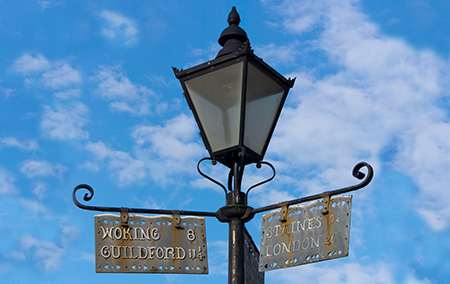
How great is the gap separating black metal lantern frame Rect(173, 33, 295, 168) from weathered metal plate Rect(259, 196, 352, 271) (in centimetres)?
50

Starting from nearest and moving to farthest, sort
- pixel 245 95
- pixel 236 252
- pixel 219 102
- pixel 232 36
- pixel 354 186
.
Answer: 1. pixel 354 186
2. pixel 236 252
3. pixel 245 95
4. pixel 219 102
5. pixel 232 36

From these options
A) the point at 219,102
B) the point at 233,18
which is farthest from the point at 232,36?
the point at 219,102

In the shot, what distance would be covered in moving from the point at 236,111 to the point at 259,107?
20 cm

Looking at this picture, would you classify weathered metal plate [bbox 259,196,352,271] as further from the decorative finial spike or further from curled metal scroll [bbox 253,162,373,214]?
the decorative finial spike

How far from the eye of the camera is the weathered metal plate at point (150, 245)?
4.14 m

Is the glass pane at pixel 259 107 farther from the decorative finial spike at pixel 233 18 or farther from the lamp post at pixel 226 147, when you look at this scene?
the decorative finial spike at pixel 233 18

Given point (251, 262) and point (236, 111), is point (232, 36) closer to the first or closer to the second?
point (236, 111)

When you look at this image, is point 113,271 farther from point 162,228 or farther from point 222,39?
point 222,39

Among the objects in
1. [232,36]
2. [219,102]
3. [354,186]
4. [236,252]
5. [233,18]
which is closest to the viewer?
[354,186]

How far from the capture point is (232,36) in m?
4.88

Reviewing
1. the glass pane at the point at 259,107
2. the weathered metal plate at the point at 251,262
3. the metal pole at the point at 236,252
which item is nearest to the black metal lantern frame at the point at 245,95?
the glass pane at the point at 259,107

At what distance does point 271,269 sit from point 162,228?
800 millimetres

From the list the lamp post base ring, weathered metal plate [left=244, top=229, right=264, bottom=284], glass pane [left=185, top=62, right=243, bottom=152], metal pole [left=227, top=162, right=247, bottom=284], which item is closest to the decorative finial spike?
glass pane [left=185, top=62, right=243, bottom=152]

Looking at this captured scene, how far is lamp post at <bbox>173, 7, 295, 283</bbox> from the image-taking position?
421cm
